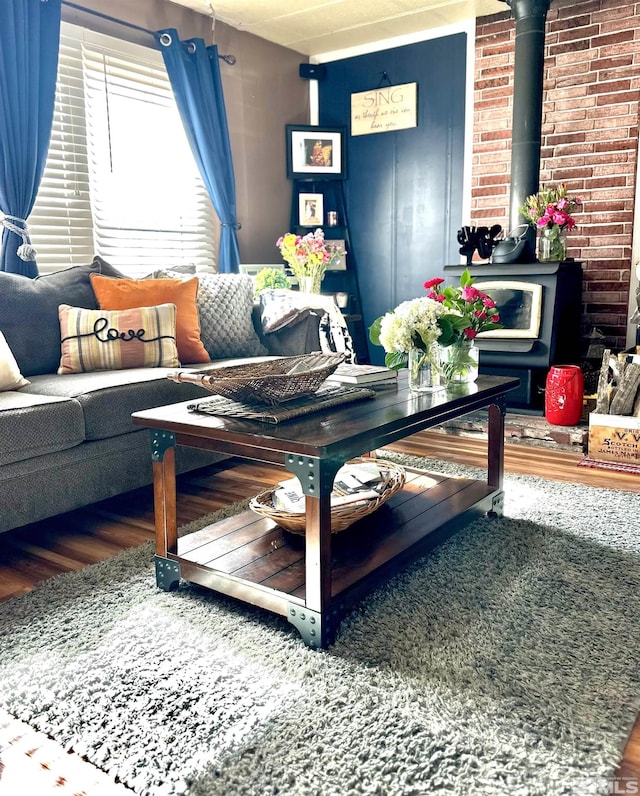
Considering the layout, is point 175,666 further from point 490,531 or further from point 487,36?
point 487,36

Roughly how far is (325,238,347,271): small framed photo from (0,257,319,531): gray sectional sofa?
198cm

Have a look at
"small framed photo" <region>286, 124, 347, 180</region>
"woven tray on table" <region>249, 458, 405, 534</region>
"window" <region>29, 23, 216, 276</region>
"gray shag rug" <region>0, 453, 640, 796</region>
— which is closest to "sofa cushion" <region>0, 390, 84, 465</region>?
"gray shag rug" <region>0, 453, 640, 796</region>

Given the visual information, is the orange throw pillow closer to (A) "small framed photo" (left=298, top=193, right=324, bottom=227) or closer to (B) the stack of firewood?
(B) the stack of firewood

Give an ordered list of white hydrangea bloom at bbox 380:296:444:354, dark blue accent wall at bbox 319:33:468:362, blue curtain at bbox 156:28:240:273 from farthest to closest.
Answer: dark blue accent wall at bbox 319:33:468:362 → blue curtain at bbox 156:28:240:273 → white hydrangea bloom at bbox 380:296:444:354

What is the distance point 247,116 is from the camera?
4.85 meters

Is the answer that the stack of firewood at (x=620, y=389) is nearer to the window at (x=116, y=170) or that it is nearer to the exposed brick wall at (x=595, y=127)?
the exposed brick wall at (x=595, y=127)

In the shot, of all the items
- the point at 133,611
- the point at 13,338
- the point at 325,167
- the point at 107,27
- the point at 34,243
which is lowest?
the point at 133,611

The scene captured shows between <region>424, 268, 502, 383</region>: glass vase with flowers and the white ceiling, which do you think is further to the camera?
the white ceiling

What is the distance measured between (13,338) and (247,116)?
109 inches

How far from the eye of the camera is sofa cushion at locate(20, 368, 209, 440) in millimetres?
2416

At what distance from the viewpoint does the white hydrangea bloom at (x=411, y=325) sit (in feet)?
6.92

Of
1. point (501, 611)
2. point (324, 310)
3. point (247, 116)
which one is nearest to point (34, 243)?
point (324, 310)

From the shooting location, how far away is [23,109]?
→ 3.37 m

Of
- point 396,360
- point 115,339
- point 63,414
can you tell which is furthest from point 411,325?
point 115,339
